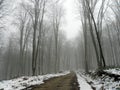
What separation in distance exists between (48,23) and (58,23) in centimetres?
309

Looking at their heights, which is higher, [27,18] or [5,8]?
[27,18]

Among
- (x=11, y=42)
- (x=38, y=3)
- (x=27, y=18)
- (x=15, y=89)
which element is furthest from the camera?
(x=11, y=42)

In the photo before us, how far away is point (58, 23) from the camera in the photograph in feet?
99.8

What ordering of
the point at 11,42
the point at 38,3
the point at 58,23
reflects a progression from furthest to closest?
the point at 11,42
the point at 58,23
the point at 38,3

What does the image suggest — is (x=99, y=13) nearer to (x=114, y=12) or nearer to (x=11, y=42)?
(x=114, y=12)

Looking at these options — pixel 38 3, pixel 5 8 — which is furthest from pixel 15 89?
pixel 38 3

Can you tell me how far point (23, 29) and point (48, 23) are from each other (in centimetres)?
658

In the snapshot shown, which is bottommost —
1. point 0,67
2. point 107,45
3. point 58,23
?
point 0,67

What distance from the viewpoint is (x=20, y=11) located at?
2628 cm

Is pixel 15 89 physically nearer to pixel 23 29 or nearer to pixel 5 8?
pixel 5 8

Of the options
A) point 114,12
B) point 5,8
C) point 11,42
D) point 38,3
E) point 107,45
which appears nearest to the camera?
point 5,8

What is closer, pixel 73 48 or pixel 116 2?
pixel 116 2

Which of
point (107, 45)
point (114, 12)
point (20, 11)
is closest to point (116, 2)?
point (114, 12)

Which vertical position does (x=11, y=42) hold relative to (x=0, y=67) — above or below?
above
